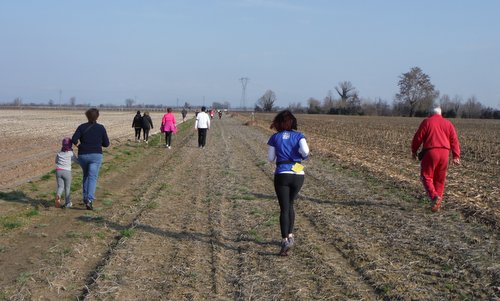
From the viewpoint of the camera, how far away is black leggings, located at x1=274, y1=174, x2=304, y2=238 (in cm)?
637

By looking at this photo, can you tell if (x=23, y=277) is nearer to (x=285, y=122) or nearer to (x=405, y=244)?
(x=285, y=122)

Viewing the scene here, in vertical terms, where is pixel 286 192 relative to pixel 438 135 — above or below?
below

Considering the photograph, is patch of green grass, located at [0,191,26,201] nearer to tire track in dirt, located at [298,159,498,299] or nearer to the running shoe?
tire track in dirt, located at [298,159,498,299]

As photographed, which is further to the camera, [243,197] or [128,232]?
[243,197]

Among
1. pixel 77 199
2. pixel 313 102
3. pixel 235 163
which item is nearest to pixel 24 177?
pixel 77 199

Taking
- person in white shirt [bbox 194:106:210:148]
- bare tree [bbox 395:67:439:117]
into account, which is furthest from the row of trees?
person in white shirt [bbox 194:106:210:148]

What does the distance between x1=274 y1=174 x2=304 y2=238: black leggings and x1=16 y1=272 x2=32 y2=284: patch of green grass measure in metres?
2.93

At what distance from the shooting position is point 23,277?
5539mm

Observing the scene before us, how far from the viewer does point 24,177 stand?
528 inches

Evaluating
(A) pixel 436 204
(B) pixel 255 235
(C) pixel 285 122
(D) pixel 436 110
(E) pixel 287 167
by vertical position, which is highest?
(D) pixel 436 110

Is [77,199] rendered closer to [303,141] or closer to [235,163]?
[303,141]

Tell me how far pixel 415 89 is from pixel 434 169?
11414cm

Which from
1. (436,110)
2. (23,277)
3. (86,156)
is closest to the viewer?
(23,277)

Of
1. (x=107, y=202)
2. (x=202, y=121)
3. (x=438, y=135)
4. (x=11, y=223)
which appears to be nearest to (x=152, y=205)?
(x=107, y=202)
